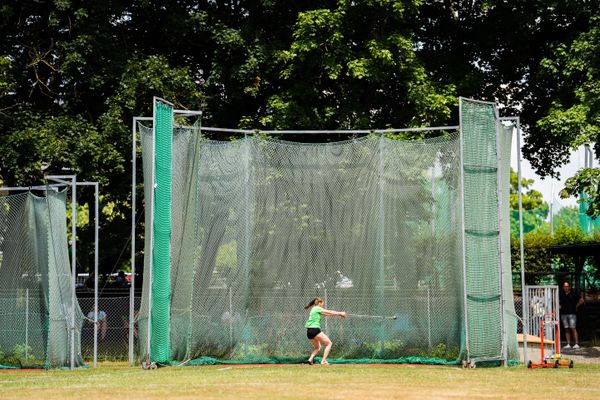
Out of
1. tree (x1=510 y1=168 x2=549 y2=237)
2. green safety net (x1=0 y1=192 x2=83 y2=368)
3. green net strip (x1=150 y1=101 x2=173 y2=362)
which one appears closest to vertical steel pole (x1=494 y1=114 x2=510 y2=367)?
green net strip (x1=150 y1=101 x2=173 y2=362)

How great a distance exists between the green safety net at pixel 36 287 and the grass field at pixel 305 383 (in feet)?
3.03

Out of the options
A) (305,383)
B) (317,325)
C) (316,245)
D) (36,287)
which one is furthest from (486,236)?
(36,287)

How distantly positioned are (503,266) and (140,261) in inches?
593

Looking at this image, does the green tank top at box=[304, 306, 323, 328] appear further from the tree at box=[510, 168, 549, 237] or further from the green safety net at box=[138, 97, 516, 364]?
the tree at box=[510, 168, 549, 237]

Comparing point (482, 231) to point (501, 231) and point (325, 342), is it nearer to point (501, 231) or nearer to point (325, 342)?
point (501, 231)

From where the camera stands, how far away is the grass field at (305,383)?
12367 mm

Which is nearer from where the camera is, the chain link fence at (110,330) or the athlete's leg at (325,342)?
the athlete's leg at (325,342)

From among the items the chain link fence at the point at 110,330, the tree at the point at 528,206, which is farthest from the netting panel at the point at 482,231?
the tree at the point at 528,206

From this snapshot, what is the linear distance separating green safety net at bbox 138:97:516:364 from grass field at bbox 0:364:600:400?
1057 mm

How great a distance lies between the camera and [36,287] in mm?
18797

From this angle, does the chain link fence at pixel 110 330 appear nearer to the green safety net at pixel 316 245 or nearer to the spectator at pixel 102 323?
the spectator at pixel 102 323

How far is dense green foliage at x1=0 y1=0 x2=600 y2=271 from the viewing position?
2255cm

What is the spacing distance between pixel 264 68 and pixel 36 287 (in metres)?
7.89

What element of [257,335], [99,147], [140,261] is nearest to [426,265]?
[257,335]
